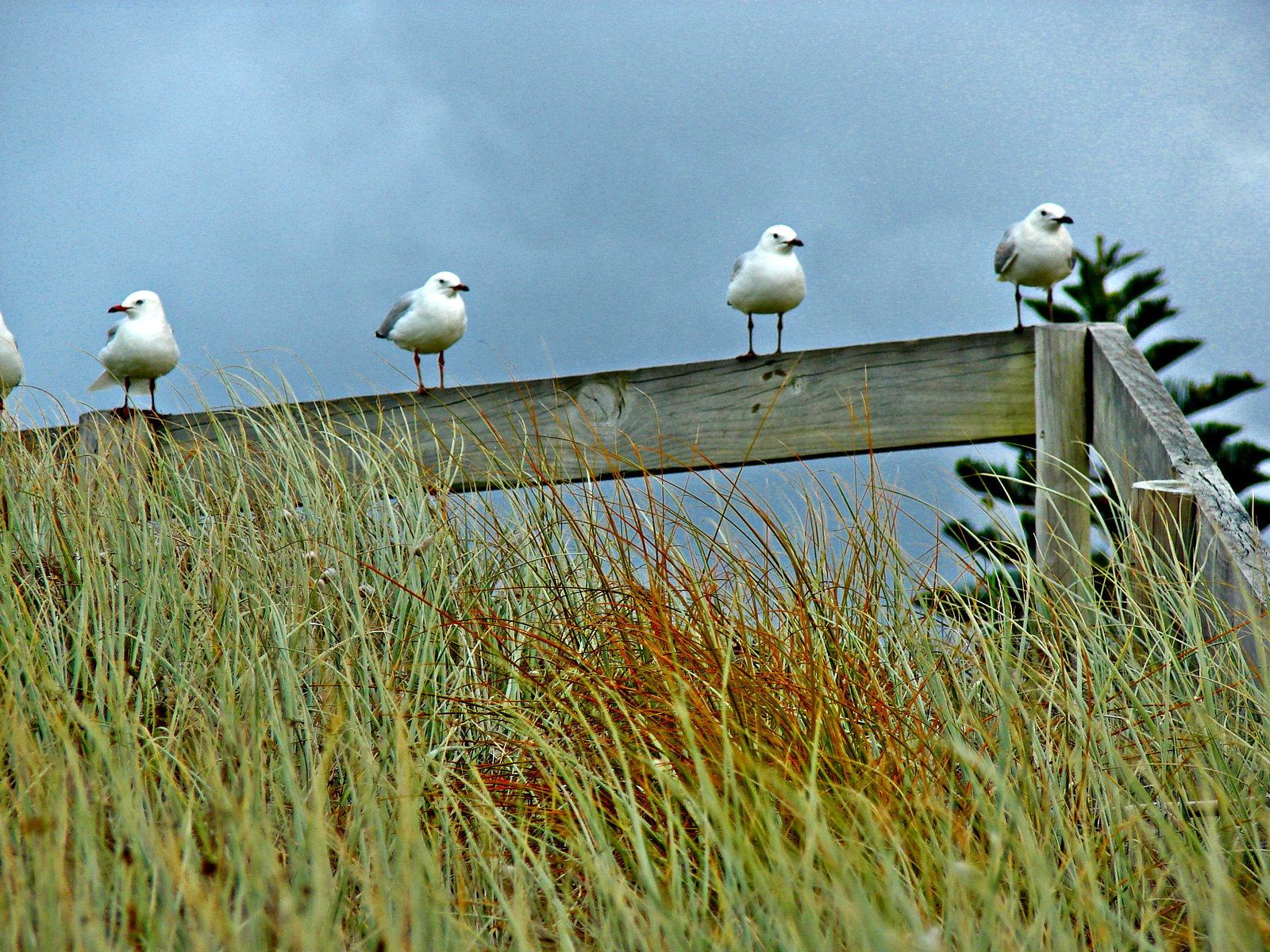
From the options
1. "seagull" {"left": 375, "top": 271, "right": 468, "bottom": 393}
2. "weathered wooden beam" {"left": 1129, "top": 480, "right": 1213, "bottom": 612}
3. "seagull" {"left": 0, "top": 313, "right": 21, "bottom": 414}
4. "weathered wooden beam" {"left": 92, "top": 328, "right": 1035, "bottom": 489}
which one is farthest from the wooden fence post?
"seagull" {"left": 0, "top": 313, "right": 21, "bottom": 414}

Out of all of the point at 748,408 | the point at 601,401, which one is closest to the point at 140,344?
the point at 601,401

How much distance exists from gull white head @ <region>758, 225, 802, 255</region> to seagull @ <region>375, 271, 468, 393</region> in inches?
73.7

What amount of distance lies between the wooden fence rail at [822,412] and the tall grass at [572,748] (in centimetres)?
70

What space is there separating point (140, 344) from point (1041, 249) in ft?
17.3

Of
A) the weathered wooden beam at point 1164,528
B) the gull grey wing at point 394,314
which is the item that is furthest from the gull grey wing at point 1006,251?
the gull grey wing at point 394,314

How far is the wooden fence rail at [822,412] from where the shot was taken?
3666 millimetres

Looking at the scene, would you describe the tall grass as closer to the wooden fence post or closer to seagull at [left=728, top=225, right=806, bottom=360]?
the wooden fence post

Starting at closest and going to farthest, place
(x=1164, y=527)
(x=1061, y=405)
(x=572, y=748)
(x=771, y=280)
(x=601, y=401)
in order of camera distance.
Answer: (x=572, y=748) → (x=1164, y=527) → (x=1061, y=405) → (x=601, y=401) → (x=771, y=280)

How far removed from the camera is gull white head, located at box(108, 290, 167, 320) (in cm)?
577

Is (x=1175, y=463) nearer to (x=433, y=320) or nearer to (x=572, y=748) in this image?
(x=572, y=748)

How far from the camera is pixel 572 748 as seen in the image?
2094 millimetres

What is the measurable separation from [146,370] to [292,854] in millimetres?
4859

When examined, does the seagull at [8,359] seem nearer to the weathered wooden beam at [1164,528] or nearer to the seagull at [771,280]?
the seagull at [771,280]

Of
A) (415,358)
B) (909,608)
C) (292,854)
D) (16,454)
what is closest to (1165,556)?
(909,608)
